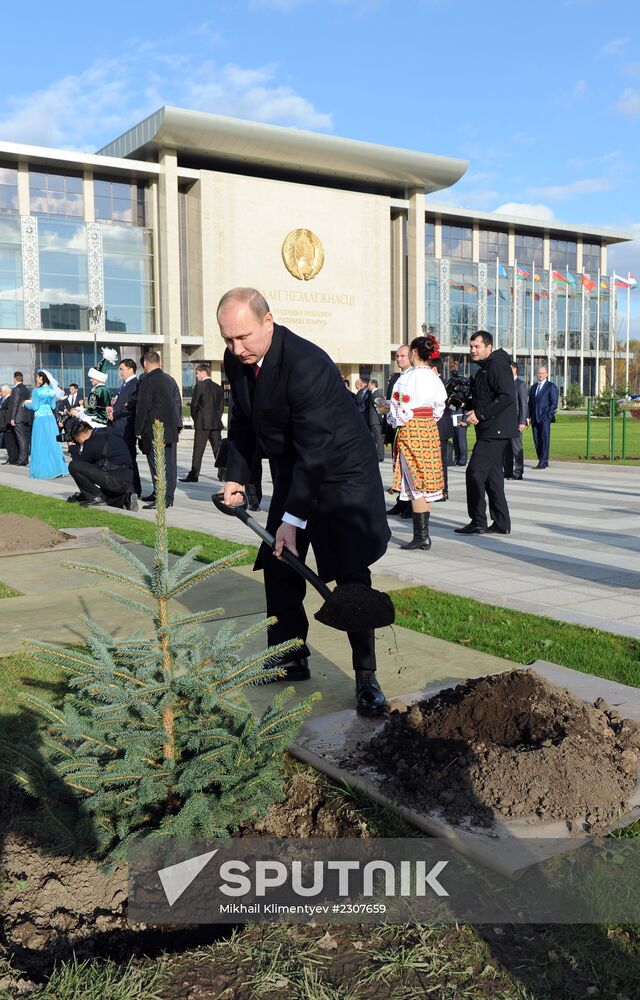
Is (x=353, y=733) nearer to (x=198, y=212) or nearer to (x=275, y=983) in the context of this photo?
(x=275, y=983)

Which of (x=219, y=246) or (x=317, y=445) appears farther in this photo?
(x=219, y=246)

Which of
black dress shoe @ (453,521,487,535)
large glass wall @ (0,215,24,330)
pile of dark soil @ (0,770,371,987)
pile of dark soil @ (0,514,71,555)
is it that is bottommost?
pile of dark soil @ (0,770,371,987)

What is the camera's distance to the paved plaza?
6.11m

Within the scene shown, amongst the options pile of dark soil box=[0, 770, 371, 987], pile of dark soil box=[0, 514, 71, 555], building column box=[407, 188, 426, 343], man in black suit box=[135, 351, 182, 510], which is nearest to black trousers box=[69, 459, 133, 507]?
man in black suit box=[135, 351, 182, 510]

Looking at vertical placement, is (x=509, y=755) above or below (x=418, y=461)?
below

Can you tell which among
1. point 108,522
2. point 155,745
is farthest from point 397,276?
point 155,745

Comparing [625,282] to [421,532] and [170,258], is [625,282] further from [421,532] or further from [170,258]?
[421,532]

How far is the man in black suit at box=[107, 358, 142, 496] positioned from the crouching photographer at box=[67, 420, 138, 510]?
0.17 meters

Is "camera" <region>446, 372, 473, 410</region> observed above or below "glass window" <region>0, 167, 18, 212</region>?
below

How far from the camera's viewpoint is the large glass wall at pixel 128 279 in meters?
Answer: 53.5

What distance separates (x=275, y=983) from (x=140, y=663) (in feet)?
3.16

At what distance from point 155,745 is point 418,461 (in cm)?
595

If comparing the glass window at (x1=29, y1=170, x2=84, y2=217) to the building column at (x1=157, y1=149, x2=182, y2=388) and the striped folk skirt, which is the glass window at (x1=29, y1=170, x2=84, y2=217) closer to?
the building column at (x1=157, y1=149, x2=182, y2=388)

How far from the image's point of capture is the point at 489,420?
356 inches
